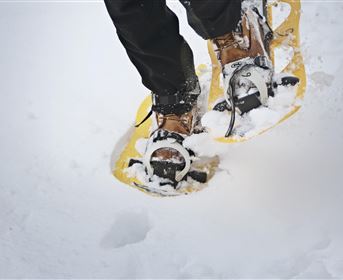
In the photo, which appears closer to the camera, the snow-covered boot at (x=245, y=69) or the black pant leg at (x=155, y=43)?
the black pant leg at (x=155, y=43)

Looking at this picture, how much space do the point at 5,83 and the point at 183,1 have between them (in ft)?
3.78

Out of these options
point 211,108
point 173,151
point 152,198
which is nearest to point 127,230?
Result: point 152,198

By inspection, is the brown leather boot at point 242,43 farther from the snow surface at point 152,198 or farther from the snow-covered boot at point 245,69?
the snow surface at point 152,198

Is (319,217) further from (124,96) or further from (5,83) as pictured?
(5,83)

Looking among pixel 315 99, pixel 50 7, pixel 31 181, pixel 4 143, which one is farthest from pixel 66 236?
pixel 50 7

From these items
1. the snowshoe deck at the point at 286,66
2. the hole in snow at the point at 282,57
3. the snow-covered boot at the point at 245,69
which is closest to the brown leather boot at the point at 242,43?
the snow-covered boot at the point at 245,69

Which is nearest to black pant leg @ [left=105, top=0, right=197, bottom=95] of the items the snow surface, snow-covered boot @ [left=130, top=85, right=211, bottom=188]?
snow-covered boot @ [left=130, top=85, right=211, bottom=188]

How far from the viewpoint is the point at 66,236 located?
1.19 m

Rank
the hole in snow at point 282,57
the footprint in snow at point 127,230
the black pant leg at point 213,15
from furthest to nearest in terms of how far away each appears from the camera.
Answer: the hole in snow at point 282,57, the footprint in snow at point 127,230, the black pant leg at point 213,15

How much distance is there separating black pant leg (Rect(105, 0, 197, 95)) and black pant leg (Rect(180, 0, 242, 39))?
85 mm

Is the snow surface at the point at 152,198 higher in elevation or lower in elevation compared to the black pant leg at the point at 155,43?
lower

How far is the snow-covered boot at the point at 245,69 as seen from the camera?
124 centimetres

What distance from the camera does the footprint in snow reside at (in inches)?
45.4

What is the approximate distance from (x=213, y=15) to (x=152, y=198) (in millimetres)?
595
